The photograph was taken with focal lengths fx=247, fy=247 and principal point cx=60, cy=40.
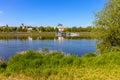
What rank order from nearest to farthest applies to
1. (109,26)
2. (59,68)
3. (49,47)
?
(59,68)
(109,26)
(49,47)

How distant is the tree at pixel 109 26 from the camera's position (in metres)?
19.6

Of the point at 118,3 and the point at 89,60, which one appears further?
the point at 118,3

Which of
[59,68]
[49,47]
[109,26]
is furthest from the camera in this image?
[49,47]

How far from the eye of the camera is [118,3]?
1980 cm

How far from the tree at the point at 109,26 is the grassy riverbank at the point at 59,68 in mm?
5234

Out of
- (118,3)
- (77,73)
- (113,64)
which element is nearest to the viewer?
(77,73)

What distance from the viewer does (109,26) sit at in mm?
19969

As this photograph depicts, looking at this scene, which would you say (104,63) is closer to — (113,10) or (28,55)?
(28,55)

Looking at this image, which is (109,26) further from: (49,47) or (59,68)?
(49,47)

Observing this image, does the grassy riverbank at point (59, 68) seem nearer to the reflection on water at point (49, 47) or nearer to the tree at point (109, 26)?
the tree at point (109, 26)

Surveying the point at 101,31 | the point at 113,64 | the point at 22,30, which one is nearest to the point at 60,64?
the point at 113,64

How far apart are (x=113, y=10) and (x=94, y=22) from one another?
1.93 meters

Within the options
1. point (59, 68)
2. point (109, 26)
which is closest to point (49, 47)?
point (109, 26)

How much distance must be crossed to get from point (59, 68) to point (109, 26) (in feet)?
27.7
